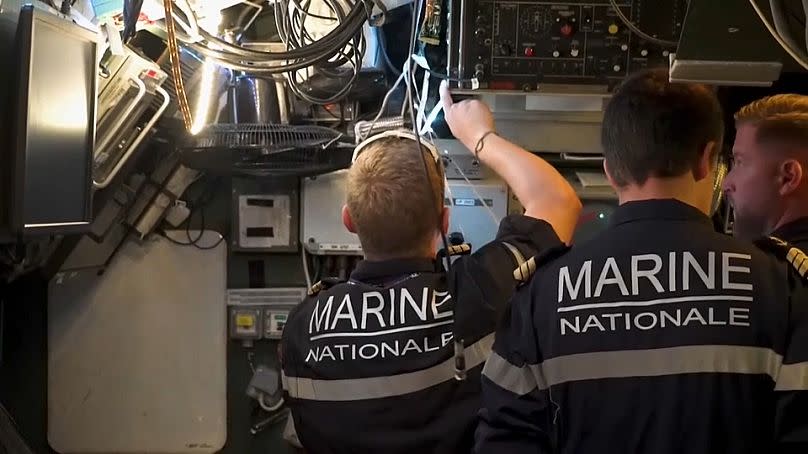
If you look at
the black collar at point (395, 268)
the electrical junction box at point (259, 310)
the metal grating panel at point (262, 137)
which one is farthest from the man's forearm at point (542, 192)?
the electrical junction box at point (259, 310)

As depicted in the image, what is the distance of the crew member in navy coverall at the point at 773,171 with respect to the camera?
170 centimetres

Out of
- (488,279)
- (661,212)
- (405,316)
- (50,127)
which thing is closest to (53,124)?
(50,127)

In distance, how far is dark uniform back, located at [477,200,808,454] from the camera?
4.29 ft

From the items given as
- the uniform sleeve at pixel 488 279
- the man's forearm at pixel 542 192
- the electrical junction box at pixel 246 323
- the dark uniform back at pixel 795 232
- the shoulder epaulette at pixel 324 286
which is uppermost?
the man's forearm at pixel 542 192

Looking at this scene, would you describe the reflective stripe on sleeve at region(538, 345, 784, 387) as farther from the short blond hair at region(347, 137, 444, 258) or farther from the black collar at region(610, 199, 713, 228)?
the short blond hair at region(347, 137, 444, 258)

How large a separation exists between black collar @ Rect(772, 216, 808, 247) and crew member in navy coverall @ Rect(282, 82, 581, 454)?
0.42 metres

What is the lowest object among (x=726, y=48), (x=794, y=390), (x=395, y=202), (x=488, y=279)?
(x=794, y=390)

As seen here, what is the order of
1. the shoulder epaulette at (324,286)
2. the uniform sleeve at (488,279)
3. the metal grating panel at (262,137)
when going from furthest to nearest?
the metal grating panel at (262,137)
the shoulder epaulette at (324,286)
the uniform sleeve at (488,279)

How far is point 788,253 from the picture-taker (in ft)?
4.54

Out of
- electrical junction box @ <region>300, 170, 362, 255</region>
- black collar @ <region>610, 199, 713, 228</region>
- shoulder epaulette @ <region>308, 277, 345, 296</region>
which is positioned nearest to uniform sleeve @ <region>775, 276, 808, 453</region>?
black collar @ <region>610, 199, 713, 228</region>

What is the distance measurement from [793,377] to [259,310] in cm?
206

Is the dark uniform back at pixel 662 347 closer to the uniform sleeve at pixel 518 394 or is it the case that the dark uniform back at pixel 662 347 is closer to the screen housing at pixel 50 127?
the uniform sleeve at pixel 518 394

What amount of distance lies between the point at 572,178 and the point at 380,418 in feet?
4.42

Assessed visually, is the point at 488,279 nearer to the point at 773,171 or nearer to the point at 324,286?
the point at 324,286
